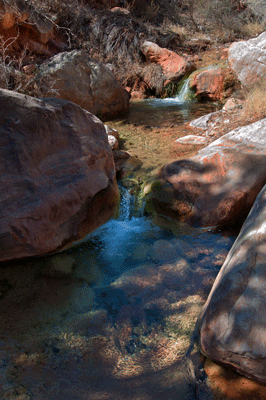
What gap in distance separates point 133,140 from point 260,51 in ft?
9.99

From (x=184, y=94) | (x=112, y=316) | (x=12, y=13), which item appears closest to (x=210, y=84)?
(x=184, y=94)

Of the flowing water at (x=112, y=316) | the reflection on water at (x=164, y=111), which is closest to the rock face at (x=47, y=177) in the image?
the flowing water at (x=112, y=316)

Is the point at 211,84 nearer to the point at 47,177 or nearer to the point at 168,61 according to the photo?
the point at 168,61

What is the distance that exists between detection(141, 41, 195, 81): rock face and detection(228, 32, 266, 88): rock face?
8.92ft

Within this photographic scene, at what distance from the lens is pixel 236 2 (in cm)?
1164

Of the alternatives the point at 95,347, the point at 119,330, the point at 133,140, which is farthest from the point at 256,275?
the point at 133,140

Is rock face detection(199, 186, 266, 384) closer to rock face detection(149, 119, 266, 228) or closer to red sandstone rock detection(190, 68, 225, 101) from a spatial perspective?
rock face detection(149, 119, 266, 228)

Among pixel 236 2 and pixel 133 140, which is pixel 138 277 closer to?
pixel 133 140

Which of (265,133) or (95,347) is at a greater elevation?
(265,133)

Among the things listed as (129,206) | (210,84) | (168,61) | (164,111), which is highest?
(168,61)

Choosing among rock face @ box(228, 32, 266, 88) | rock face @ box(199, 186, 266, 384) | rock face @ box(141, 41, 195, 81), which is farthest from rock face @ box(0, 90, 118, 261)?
rock face @ box(141, 41, 195, 81)

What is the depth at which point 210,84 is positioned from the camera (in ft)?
24.0

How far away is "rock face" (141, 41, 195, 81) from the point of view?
27.5 feet

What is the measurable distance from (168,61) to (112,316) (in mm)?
8504
